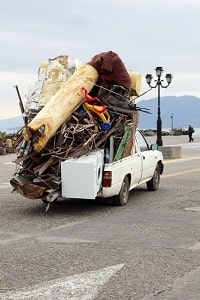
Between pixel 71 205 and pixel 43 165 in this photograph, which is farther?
pixel 71 205

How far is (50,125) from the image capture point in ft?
37.4

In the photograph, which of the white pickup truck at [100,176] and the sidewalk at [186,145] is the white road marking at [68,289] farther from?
the sidewalk at [186,145]

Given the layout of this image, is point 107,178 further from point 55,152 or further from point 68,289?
point 68,289

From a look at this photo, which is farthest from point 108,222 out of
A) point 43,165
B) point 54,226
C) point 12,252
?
point 12,252

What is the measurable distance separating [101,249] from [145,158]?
6.08 m

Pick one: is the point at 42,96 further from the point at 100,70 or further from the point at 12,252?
the point at 12,252

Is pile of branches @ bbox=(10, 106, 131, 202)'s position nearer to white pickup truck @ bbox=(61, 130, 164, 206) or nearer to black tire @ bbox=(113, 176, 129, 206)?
white pickup truck @ bbox=(61, 130, 164, 206)

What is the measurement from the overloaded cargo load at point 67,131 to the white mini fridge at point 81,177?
0.10 metres

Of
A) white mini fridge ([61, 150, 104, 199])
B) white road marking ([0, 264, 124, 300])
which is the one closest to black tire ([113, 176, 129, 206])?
white mini fridge ([61, 150, 104, 199])

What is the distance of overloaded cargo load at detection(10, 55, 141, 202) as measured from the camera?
37.3 feet

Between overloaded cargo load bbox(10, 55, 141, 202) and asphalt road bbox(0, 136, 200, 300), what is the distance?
76cm

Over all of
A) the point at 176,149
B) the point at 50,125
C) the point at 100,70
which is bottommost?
the point at 176,149

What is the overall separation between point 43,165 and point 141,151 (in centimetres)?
356

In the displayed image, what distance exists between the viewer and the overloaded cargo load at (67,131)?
11.4m
